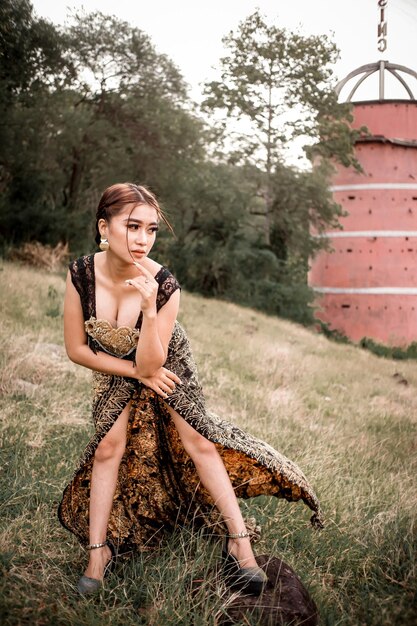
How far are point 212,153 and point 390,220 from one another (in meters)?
9.20

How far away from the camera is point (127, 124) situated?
63.3 ft

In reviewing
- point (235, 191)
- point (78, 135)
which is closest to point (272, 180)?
point (235, 191)

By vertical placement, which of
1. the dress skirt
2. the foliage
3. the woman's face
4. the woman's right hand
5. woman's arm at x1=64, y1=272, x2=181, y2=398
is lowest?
the dress skirt

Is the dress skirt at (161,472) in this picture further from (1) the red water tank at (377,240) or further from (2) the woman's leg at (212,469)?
(1) the red water tank at (377,240)

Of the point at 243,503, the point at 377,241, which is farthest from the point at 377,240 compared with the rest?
the point at 243,503

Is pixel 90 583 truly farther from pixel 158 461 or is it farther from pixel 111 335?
pixel 111 335

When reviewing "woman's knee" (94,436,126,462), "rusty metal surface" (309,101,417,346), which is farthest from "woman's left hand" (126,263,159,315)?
"rusty metal surface" (309,101,417,346)

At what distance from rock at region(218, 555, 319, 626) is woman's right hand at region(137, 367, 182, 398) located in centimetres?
92

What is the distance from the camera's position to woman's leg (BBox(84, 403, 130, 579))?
8.08ft

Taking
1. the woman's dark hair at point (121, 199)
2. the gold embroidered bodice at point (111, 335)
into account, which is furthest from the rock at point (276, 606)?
the woman's dark hair at point (121, 199)

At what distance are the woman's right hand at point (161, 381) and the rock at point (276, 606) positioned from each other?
92 cm

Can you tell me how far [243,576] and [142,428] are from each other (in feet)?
2.71

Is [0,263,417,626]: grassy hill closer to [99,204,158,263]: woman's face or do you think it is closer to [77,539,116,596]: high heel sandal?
[77,539,116,596]: high heel sandal

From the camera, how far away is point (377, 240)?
24703mm
